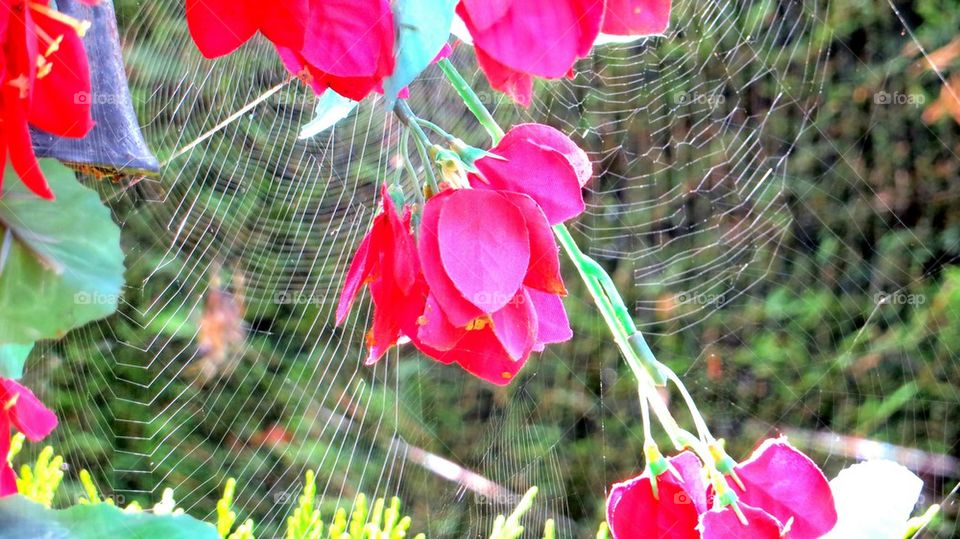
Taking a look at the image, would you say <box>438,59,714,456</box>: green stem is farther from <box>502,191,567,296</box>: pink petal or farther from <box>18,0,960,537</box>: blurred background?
<box>18,0,960,537</box>: blurred background

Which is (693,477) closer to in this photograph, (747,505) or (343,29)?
(747,505)

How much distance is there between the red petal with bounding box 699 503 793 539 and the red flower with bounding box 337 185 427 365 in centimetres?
7

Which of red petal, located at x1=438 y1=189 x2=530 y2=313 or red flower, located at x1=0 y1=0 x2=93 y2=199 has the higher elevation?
red flower, located at x1=0 y1=0 x2=93 y2=199

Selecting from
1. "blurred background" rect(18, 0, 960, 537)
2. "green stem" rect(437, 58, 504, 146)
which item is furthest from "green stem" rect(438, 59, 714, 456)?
"blurred background" rect(18, 0, 960, 537)

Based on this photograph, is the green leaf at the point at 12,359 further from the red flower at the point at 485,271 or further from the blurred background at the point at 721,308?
the blurred background at the point at 721,308

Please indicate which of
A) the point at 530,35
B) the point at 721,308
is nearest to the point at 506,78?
the point at 530,35

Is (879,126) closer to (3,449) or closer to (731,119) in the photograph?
(731,119)

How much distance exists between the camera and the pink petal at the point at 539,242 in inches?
7.0

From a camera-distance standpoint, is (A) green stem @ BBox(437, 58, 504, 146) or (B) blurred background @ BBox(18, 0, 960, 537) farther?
(B) blurred background @ BBox(18, 0, 960, 537)

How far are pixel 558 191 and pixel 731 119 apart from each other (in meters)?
1.23

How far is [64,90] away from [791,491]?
0.15 m

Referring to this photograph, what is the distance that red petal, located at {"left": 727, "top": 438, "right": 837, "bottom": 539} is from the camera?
0.19m

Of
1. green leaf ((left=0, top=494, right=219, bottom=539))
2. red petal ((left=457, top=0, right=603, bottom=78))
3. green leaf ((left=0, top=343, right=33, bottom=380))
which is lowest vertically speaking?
green leaf ((left=0, top=494, right=219, bottom=539))

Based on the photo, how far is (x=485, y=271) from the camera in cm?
17
